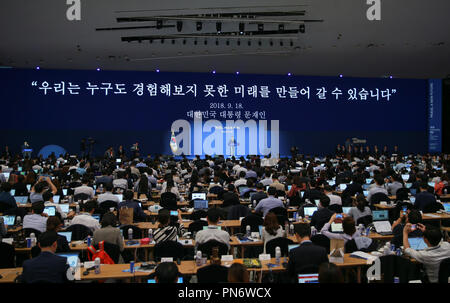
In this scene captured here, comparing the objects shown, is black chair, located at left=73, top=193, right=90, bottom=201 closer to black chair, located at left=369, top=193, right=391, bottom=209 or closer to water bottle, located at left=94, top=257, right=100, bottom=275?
water bottle, located at left=94, top=257, right=100, bottom=275

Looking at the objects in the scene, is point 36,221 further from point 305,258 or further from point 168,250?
point 305,258

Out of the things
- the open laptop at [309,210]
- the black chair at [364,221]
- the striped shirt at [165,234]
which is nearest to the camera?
the striped shirt at [165,234]

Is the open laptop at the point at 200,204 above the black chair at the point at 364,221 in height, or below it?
above

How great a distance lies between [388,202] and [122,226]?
627 centimetres

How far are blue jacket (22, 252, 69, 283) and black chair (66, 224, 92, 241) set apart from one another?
2419 mm

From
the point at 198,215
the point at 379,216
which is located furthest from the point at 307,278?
the point at 198,215

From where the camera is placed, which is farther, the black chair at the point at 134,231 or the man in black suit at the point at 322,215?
the man in black suit at the point at 322,215

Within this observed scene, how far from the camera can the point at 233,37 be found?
57.2 ft

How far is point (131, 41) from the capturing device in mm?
18172

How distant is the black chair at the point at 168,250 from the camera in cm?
559

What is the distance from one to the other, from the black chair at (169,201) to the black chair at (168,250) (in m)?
3.48

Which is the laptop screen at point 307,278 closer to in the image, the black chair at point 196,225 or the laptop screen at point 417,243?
the laptop screen at point 417,243

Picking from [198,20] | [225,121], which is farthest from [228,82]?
[198,20]

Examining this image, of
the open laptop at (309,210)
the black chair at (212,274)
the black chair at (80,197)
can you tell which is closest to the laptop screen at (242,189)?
the open laptop at (309,210)
